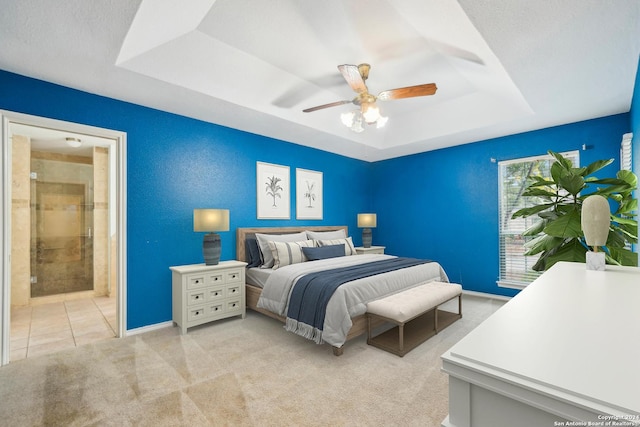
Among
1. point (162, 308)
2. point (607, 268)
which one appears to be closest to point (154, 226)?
point (162, 308)

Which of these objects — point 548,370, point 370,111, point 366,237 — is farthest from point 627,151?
point 548,370

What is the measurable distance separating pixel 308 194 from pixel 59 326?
3773 millimetres

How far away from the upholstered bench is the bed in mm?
120

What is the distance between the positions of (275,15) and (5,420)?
3541mm

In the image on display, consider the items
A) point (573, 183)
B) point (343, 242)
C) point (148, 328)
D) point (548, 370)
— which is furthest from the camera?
point (343, 242)

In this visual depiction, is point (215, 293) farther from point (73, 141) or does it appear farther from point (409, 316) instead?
point (73, 141)

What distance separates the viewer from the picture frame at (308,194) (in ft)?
16.6

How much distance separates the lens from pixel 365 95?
2.98 m

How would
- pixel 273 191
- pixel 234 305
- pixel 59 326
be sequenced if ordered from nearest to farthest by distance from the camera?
pixel 59 326 < pixel 234 305 < pixel 273 191

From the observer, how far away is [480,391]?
605 millimetres

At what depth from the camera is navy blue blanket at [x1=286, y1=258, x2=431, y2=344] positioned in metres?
2.76

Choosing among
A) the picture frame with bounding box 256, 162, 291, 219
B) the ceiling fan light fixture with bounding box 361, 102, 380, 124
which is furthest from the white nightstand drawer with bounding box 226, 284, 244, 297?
the ceiling fan light fixture with bounding box 361, 102, 380, 124

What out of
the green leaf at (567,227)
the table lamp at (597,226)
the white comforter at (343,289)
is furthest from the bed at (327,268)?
the table lamp at (597,226)

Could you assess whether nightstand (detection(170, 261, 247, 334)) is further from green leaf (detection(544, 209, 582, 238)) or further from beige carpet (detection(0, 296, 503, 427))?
green leaf (detection(544, 209, 582, 238))
